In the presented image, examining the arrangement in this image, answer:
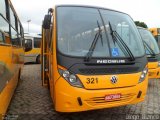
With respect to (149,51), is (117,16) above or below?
above

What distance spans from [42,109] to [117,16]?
9.70ft

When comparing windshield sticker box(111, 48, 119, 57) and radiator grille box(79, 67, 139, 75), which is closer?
radiator grille box(79, 67, 139, 75)

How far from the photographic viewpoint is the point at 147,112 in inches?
269

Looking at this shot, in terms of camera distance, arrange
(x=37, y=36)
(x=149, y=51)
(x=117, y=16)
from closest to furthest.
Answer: (x=117, y=16) < (x=149, y=51) < (x=37, y=36)

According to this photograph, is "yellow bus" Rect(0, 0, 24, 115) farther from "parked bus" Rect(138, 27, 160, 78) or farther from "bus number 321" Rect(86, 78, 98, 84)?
"parked bus" Rect(138, 27, 160, 78)

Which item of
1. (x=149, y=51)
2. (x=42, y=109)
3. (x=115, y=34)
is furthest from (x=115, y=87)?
(x=149, y=51)

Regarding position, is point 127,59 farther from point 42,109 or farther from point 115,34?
point 42,109

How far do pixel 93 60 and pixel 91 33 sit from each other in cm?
68

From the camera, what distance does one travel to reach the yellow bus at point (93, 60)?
541 cm

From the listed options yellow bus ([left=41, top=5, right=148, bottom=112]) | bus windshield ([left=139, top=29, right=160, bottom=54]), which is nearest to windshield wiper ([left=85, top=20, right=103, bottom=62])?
yellow bus ([left=41, top=5, right=148, bottom=112])

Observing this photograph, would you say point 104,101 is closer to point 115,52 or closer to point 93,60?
point 93,60

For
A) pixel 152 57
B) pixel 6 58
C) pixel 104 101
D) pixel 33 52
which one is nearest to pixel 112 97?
pixel 104 101

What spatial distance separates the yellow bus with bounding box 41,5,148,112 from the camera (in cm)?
541

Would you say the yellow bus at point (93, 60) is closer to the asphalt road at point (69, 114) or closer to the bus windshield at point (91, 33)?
the bus windshield at point (91, 33)
